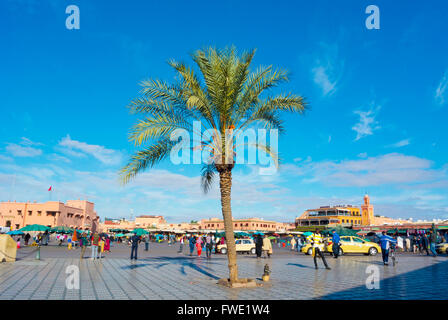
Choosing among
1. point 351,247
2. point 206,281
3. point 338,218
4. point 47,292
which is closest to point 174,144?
point 206,281

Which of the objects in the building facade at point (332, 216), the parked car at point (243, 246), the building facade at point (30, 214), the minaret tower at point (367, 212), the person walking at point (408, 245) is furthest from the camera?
the minaret tower at point (367, 212)

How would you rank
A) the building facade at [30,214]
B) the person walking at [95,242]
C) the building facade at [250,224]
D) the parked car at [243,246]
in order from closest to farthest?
the person walking at [95,242] → the parked car at [243,246] → the building facade at [30,214] → the building facade at [250,224]

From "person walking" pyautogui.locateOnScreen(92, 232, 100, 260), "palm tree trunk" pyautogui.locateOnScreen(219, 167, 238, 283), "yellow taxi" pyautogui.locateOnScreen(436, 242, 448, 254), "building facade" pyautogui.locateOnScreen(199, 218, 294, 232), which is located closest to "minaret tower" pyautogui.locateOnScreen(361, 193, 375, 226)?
"building facade" pyautogui.locateOnScreen(199, 218, 294, 232)

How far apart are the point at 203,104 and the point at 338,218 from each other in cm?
9735

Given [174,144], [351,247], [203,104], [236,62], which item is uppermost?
[236,62]

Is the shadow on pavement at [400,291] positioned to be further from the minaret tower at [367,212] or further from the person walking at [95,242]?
the minaret tower at [367,212]

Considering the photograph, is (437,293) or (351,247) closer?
(437,293)

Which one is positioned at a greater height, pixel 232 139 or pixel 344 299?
A: pixel 232 139

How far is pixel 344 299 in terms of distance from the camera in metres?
8.09

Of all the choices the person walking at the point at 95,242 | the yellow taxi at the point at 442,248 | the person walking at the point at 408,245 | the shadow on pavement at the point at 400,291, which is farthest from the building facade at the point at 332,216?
the shadow on pavement at the point at 400,291

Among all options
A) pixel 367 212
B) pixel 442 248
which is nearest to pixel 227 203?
pixel 442 248

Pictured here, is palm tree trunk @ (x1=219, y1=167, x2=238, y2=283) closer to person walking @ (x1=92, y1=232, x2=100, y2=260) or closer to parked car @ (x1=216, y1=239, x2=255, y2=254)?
person walking @ (x1=92, y1=232, x2=100, y2=260)
